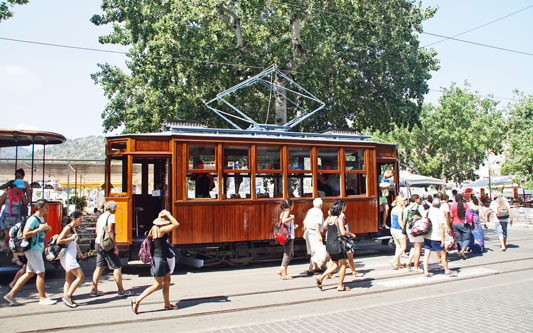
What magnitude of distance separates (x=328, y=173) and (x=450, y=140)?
27.9 metres

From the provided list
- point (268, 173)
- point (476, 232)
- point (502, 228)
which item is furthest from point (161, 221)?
point (502, 228)

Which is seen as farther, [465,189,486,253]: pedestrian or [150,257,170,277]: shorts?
[465,189,486,253]: pedestrian

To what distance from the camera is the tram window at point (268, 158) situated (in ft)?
35.4

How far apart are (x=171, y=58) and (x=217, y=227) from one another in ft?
27.0

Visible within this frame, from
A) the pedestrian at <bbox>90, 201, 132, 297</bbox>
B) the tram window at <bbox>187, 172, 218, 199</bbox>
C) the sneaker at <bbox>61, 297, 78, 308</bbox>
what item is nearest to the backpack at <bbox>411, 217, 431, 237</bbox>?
the tram window at <bbox>187, 172, 218, 199</bbox>

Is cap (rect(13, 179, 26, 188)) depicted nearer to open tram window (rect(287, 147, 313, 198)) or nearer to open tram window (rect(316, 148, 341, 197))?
open tram window (rect(287, 147, 313, 198))

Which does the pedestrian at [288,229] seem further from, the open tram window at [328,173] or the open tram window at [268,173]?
the open tram window at [328,173]

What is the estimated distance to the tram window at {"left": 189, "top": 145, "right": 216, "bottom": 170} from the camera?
10273 mm

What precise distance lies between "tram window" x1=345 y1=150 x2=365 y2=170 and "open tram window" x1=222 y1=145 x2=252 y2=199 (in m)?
2.87

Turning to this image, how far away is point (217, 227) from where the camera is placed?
33.4 feet

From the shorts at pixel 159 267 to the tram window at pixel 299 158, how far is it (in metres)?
5.19

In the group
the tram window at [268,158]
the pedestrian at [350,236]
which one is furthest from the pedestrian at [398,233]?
the tram window at [268,158]

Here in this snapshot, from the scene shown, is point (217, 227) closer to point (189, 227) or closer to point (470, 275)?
point (189, 227)

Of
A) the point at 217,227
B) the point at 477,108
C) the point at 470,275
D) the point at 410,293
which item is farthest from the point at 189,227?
the point at 477,108
